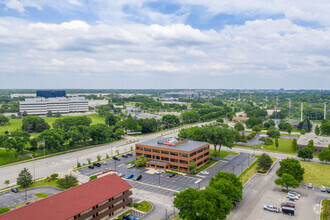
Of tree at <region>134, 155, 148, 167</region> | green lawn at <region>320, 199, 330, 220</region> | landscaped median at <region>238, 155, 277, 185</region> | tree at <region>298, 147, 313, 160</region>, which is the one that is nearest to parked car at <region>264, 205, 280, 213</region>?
green lawn at <region>320, 199, 330, 220</region>

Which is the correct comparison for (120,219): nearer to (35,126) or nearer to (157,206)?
(157,206)

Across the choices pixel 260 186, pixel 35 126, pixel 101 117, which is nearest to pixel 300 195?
pixel 260 186

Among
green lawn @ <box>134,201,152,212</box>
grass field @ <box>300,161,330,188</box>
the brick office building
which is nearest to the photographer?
green lawn @ <box>134,201,152,212</box>

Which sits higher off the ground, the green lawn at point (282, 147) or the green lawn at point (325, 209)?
A: the green lawn at point (282, 147)

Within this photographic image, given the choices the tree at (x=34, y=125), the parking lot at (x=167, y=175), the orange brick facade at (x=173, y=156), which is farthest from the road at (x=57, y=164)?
the tree at (x=34, y=125)

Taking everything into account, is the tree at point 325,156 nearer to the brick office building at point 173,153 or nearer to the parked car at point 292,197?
the parked car at point 292,197

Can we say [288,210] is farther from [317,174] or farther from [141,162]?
[141,162]

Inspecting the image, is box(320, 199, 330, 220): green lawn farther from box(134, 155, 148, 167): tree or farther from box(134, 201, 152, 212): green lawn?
box(134, 155, 148, 167): tree
